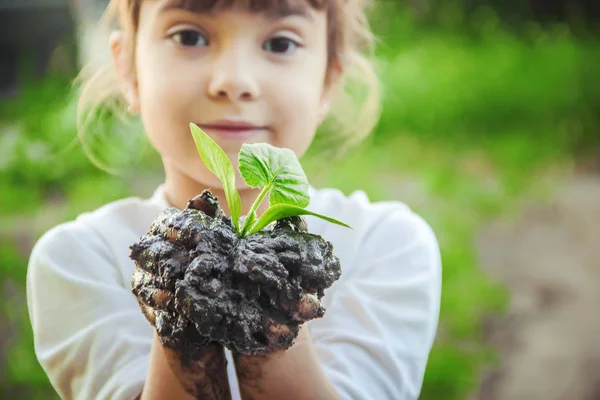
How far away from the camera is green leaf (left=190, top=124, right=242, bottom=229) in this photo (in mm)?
488

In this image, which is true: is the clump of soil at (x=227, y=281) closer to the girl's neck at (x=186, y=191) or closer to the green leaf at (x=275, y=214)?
the green leaf at (x=275, y=214)

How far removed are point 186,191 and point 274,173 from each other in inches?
7.2

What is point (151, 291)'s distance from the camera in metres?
0.45

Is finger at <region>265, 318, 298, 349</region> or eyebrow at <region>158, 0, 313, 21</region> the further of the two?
eyebrow at <region>158, 0, 313, 21</region>

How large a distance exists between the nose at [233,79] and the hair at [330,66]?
0.13 feet

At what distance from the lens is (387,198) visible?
1.72 metres

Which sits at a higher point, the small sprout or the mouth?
the mouth

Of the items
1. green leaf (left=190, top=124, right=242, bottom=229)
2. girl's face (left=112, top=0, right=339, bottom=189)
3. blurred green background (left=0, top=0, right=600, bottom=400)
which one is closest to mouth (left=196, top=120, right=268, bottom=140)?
girl's face (left=112, top=0, right=339, bottom=189)

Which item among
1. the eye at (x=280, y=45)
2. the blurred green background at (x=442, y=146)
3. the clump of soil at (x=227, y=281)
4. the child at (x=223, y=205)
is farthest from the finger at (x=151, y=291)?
the blurred green background at (x=442, y=146)

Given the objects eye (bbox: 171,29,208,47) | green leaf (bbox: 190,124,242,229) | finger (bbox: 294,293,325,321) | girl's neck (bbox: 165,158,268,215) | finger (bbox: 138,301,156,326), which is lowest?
finger (bbox: 138,301,156,326)

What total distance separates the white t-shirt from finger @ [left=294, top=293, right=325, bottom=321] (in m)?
0.13

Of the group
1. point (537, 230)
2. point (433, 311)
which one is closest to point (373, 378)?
point (433, 311)

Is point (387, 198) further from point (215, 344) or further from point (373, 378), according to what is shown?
point (215, 344)

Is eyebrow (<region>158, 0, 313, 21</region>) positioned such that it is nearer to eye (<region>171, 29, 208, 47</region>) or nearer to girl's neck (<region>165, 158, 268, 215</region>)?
eye (<region>171, 29, 208, 47</region>)
